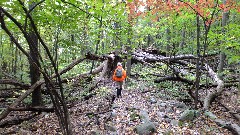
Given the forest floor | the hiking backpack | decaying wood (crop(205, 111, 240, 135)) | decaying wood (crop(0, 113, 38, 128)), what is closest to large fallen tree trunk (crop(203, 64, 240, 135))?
decaying wood (crop(205, 111, 240, 135))

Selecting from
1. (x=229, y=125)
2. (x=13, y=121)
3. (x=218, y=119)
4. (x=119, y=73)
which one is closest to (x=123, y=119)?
(x=119, y=73)

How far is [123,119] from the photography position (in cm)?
818

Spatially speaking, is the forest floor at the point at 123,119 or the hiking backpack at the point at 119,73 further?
the hiking backpack at the point at 119,73

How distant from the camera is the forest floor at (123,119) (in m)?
7.45

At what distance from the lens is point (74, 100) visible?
406 inches

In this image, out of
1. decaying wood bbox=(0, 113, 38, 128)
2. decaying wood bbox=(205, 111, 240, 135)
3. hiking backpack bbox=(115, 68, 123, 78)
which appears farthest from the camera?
hiking backpack bbox=(115, 68, 123, 78)

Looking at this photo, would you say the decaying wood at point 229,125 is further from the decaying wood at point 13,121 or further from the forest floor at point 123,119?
the decaying wood at point 13,121

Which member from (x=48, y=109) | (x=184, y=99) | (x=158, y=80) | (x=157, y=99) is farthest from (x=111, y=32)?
(x=158, y=80)

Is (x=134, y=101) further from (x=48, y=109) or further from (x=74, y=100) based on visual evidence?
(x=48, y=109)

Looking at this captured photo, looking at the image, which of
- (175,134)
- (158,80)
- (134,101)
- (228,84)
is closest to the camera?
(175,134)

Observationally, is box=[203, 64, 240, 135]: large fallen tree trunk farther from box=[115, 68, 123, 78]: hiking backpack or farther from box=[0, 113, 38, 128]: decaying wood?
box=[0, 113, 38, 128]: decaying wood

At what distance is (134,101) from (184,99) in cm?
236

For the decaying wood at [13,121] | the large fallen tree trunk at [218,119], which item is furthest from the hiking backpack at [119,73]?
the decaying wood at [13,121]

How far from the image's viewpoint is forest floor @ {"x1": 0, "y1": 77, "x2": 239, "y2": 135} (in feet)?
24.4
